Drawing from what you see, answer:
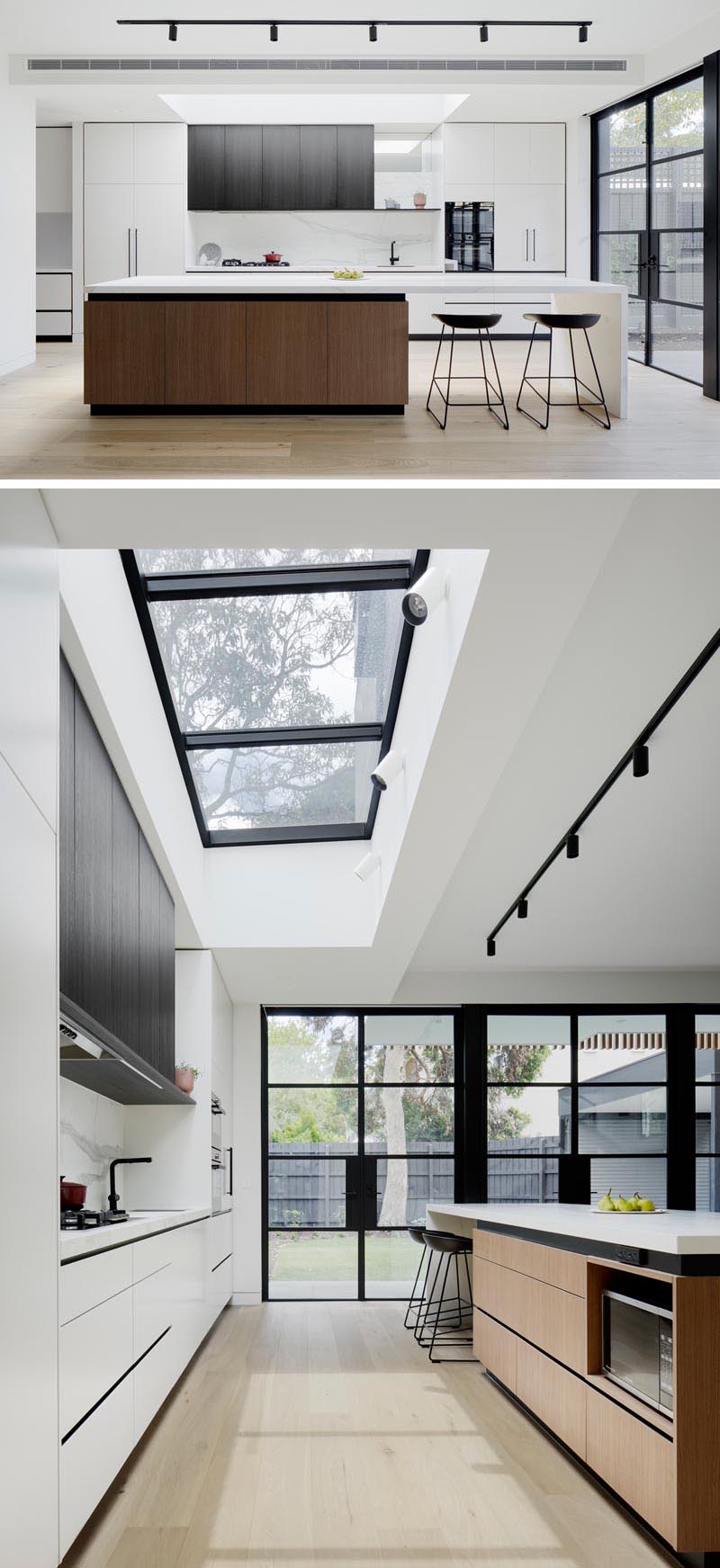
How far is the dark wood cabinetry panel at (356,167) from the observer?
40.1 feet

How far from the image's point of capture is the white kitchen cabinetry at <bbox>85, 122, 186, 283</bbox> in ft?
35.7

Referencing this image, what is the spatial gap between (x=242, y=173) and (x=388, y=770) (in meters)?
7.70

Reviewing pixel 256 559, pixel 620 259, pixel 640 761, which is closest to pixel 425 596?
pixel 640 761

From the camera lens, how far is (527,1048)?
1163cm

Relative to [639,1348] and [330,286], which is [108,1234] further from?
[330,286]

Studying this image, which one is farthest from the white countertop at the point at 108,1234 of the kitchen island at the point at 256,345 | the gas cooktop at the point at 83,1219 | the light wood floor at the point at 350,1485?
the kitchen island at the point at 256,345

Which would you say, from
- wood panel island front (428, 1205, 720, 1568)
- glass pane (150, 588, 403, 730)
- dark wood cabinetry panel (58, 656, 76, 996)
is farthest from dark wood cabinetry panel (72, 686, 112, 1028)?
wood panel island front (428, 1205, 720, 1568)

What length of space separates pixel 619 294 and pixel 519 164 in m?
4.91

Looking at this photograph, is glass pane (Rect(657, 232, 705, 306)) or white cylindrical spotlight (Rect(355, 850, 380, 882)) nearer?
white cylindrical spotlight (Rect(355, 850, 380, 882))

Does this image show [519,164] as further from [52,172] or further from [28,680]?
[28,680]

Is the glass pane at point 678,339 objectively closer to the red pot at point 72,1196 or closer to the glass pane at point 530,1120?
the glass pane at point 530,1120

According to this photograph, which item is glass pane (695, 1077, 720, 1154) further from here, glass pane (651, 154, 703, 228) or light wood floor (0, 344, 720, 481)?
glass pane (651, 154, 703, 228)

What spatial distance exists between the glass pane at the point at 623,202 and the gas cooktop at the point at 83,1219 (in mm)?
7880

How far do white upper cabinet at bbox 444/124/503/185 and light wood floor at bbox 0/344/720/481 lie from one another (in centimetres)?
521
